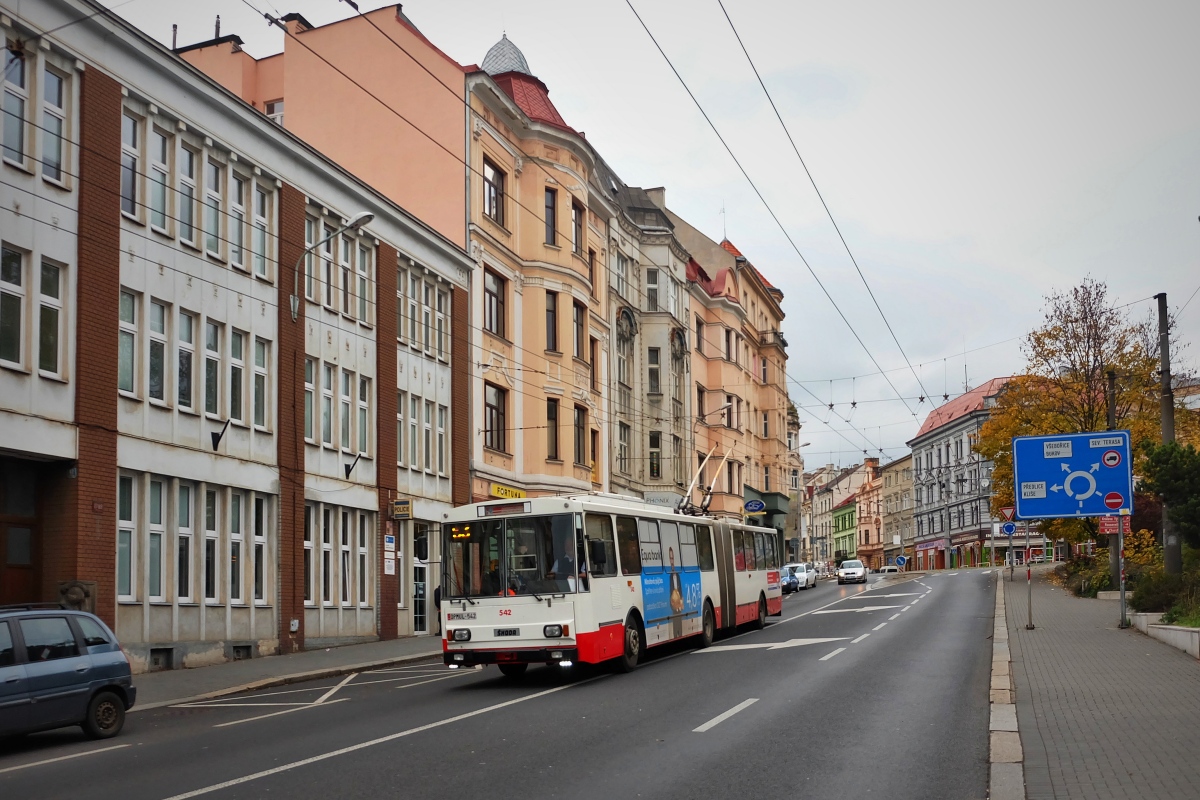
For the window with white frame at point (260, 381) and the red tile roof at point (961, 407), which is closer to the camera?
the window with white frame at point (260, 381)

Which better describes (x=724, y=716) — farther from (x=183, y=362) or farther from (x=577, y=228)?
(x=577, y=228)

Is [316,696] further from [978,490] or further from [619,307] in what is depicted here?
[978,490]

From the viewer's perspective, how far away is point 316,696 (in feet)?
59.9

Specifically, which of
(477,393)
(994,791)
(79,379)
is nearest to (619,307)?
(477,393)

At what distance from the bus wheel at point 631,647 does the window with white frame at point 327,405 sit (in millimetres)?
10438

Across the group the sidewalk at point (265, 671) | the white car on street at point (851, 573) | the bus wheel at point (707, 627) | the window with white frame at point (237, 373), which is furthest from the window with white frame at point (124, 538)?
the white car on street at point (851, 573)

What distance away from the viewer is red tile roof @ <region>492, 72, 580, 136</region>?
40438 millimetres

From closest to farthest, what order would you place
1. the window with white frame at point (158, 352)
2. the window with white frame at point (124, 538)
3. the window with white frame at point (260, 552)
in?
the window with white frame at point (124, 538) < the window with white frame at point (158, 352) < the window with white frame at point (260, 552)

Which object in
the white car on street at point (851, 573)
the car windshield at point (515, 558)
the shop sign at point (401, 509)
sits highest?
the shop sign at point (401, 509)

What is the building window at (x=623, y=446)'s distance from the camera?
4900 centimetres

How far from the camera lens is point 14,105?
19.6 m

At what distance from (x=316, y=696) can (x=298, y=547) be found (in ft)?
28.8

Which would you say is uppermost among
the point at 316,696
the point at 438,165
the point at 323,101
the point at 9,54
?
the point at 323,101

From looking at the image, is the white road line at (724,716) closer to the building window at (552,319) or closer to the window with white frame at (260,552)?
the window with white frame at (260,552)
